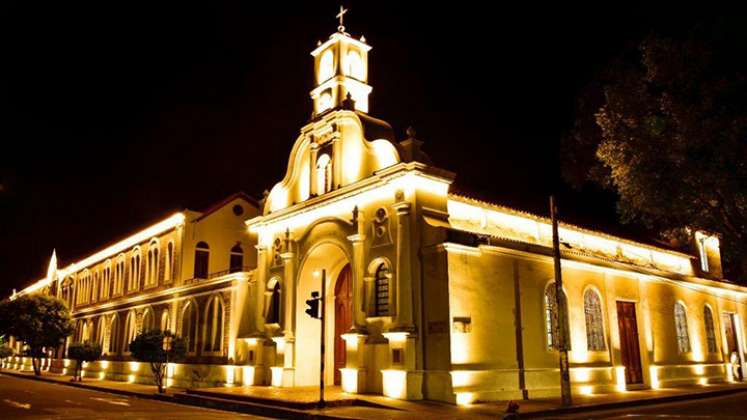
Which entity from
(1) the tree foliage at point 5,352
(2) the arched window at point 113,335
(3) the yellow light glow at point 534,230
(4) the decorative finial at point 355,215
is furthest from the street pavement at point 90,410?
(1) the tree foliage at point 5,352

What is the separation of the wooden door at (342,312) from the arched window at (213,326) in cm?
688

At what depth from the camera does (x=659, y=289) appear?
26656mm

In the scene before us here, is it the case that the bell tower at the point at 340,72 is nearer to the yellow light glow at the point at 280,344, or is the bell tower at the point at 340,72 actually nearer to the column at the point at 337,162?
the column at the point at 337,162

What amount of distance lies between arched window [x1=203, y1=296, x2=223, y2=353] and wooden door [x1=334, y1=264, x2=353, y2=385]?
6.88m

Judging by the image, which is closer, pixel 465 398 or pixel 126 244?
pixel 465 398

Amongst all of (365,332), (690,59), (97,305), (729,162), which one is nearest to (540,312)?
(365,332)

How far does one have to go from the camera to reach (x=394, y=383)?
743 inches

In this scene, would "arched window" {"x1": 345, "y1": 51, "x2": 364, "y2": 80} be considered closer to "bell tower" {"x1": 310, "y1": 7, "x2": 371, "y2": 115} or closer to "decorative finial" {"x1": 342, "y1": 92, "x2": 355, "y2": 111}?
"bell tower" {"x1": 310, "y1": 7, "x2": 371, "y2": 115}

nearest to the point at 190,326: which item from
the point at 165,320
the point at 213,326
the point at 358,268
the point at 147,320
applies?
the point at 213,326

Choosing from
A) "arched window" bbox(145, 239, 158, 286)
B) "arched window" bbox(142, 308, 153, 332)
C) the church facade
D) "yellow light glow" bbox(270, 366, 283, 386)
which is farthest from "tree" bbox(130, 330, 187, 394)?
"arched window" bbox(145, 239, 158, 286)

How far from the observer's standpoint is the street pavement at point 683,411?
15141mm

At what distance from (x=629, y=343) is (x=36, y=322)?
3643cm

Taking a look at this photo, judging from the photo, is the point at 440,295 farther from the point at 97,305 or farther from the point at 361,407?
the point at 97,305

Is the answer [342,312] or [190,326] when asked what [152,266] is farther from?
[342,312]
